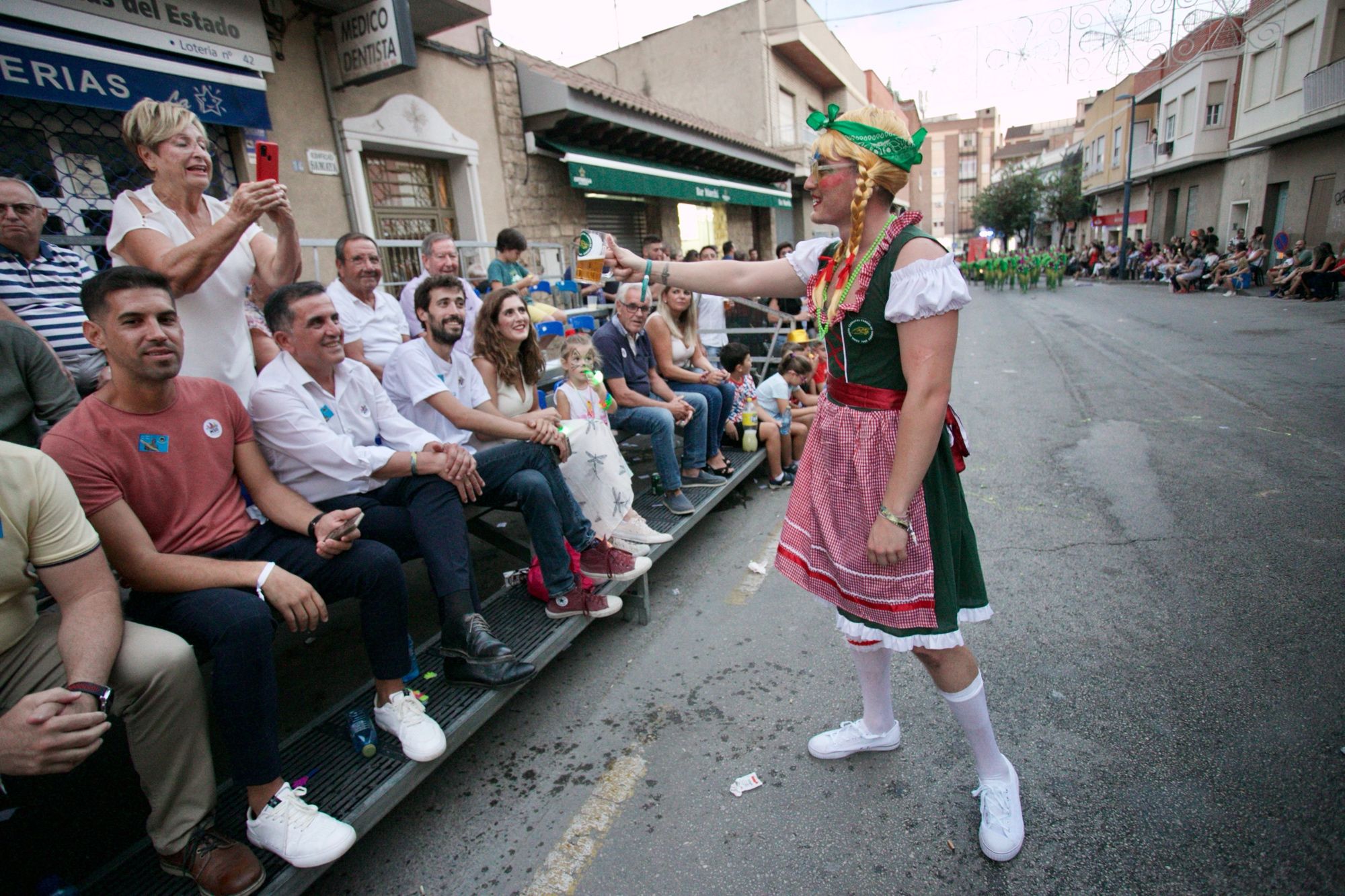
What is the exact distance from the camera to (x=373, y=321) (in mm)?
4133

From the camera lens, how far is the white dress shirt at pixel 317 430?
2.64 metres

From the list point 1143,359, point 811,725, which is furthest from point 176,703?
point 1143,359

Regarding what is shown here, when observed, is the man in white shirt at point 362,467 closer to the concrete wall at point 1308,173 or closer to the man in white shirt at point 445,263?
the man in white shirt at point 445,263

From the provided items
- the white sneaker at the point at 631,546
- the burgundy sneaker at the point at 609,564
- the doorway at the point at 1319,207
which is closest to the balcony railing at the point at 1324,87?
the doorway at the point at 1319,207

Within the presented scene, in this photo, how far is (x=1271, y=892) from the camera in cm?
179

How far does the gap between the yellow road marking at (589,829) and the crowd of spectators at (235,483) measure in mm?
513

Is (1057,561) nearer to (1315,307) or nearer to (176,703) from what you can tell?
(176,703)

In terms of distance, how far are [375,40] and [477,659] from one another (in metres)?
6.54

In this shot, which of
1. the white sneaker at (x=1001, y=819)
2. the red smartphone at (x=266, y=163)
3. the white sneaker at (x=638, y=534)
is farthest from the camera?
the white sneaker at (x=638, y=534)

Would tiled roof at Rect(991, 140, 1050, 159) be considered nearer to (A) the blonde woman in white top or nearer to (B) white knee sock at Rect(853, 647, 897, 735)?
(A) the blonde woman in white top

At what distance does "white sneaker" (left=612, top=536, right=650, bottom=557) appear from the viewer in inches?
145

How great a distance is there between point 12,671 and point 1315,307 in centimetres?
1903

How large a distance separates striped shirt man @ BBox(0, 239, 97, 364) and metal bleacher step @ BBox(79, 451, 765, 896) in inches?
77.0

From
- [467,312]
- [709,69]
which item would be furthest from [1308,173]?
[467,312]
